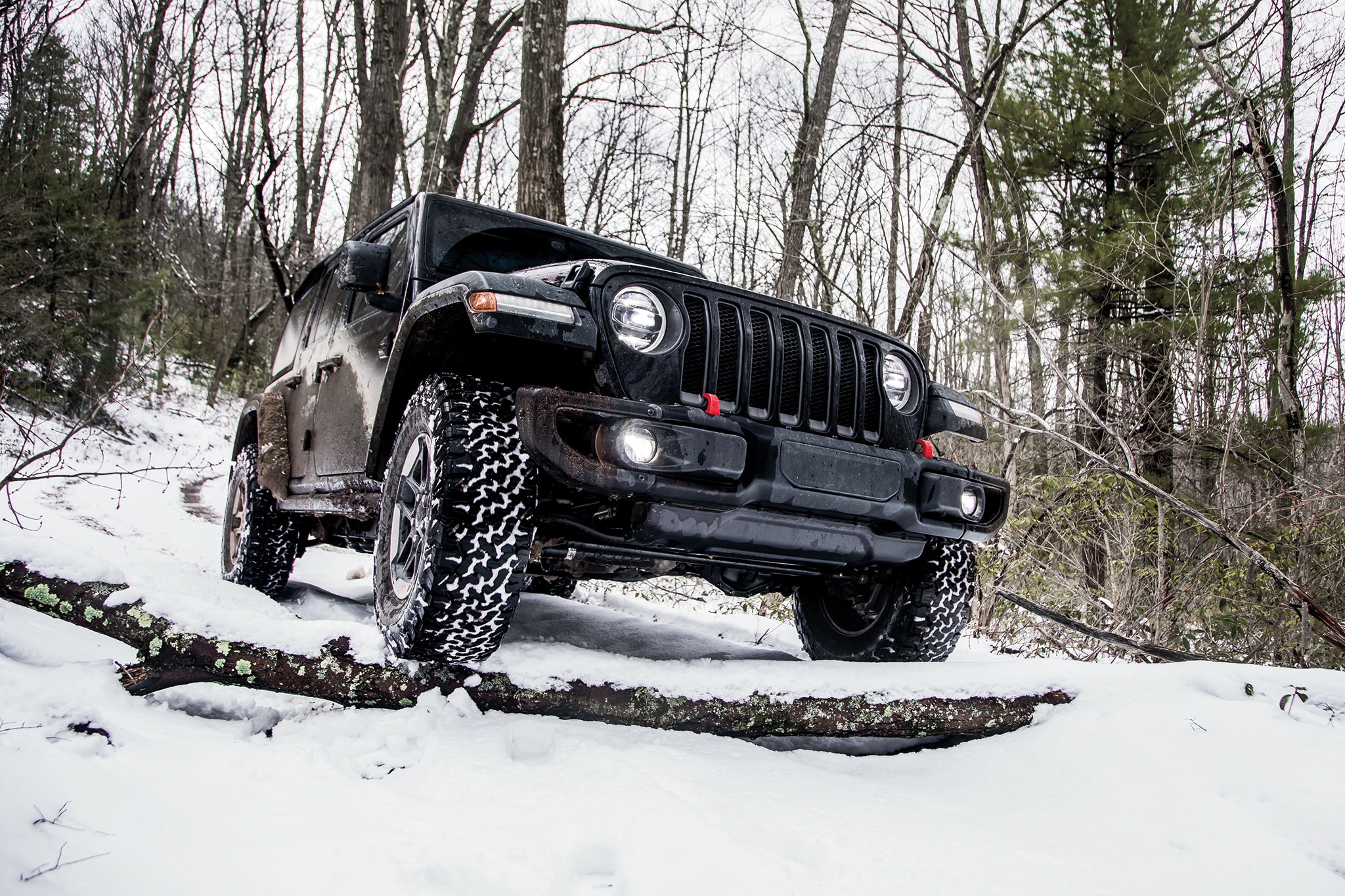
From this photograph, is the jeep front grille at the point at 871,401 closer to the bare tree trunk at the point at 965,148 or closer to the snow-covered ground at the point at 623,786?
the snow-covered ground at the point at 623,786

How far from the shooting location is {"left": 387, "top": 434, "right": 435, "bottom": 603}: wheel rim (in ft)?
7.73

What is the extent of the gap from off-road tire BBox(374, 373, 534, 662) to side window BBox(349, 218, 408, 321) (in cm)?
118

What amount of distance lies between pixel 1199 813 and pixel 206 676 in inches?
96.2

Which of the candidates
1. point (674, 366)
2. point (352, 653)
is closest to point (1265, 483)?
point (674, 366)

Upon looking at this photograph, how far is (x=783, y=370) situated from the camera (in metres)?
2.57

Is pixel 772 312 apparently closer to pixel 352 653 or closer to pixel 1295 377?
pixel 352 653

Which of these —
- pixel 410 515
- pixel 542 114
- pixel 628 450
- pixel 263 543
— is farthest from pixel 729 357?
pixel 542 114

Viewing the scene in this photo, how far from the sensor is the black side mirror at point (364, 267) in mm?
3096

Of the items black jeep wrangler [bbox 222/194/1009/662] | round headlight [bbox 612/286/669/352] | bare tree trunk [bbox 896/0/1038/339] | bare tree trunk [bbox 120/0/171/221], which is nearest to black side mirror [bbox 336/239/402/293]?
black jeep wrangler [bbox 222/194/1009/662]

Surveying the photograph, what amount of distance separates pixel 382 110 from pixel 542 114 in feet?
14.3

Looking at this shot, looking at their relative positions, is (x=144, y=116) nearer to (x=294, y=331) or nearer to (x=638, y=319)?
(x=294, y=331)

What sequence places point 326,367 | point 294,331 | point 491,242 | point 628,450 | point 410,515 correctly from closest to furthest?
point 628,450, point 410,515, point 491,242, point 326,367, point 294,331

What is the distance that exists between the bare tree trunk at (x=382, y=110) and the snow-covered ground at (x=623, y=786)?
8499 mm

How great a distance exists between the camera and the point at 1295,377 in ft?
20.3
